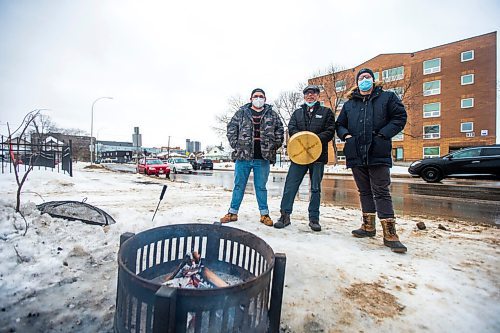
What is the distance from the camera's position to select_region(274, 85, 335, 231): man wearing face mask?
3.55 meters

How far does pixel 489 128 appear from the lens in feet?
96.5

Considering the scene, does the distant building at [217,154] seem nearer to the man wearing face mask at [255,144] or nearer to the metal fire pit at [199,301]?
the man wearing face mask at [255,144]

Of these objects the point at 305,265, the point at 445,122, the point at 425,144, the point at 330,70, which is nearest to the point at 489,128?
the point at 445,122

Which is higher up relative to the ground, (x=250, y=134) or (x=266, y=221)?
(x=250, y=134)

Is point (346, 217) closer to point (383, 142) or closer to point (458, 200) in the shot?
point (383, 142)

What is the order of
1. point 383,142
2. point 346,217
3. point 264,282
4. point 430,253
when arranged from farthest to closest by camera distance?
point 346,217, point 383,142, point 430,253, point 264,282

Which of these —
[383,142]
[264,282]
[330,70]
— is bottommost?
[264,282]

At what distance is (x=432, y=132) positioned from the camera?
33.2m

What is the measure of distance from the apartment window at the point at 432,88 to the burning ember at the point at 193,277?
40.6m

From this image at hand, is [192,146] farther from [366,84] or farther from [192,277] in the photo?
[192,277]

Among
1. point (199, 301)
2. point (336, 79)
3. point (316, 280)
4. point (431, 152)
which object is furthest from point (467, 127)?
point (199, 301)

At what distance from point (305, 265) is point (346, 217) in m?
2.34

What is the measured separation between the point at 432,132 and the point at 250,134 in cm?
3764

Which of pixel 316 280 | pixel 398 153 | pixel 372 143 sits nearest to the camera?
pixel 316 280
